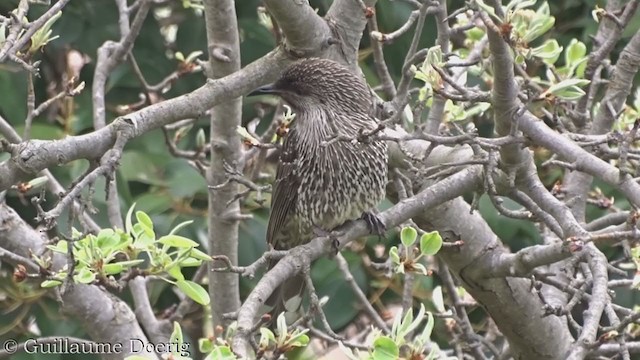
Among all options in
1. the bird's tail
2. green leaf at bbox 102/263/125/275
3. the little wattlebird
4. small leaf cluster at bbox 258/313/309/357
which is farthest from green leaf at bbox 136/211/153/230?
the bird's tail

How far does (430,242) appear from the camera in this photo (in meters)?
2.57

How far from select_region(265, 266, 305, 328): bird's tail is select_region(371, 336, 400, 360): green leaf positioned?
1.43 meters

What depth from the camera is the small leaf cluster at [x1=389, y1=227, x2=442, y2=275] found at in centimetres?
254

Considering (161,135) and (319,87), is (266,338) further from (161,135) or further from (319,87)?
(161,135)

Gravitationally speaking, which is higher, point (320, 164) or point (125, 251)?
point (125, 251)

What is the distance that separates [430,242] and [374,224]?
0.67 meters


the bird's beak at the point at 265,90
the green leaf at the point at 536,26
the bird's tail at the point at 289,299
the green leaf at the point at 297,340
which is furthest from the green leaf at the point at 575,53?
the green leaf at the point at 297,340

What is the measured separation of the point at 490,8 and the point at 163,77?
7.27ft

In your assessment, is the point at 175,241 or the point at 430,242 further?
the point at 430,242

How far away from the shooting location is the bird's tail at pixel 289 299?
343cm

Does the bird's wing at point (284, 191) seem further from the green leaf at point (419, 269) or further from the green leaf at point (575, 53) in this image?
the green leaf at point (575, 53)

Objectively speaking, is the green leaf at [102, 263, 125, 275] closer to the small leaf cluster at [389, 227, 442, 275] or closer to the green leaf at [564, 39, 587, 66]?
the small leaf cluster at [389, 227, 442, 275]

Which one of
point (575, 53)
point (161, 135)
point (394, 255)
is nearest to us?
point (394, 255)

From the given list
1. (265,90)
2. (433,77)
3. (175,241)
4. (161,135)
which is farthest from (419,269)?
(161,135)
